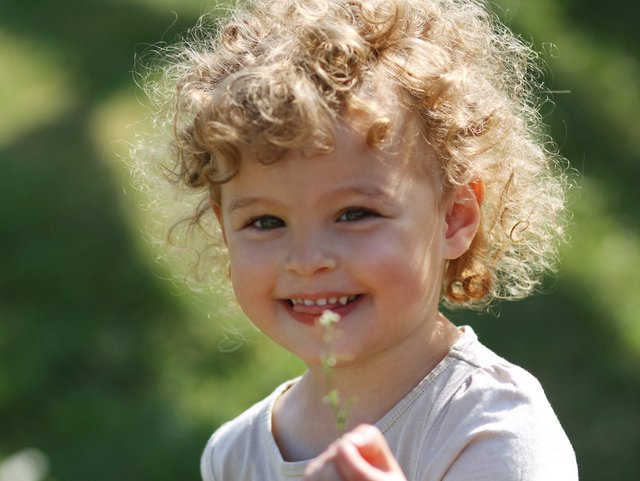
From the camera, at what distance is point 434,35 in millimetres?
2652

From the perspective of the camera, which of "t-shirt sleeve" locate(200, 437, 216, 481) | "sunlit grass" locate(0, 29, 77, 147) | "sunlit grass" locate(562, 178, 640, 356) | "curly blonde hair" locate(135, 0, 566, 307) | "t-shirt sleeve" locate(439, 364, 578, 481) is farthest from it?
"sunlit grass" locate(0, 29, 77, 147)

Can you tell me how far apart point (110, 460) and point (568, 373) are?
5.30ft

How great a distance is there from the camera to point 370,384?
246 cm

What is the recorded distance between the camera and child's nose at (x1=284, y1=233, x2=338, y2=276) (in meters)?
2.25

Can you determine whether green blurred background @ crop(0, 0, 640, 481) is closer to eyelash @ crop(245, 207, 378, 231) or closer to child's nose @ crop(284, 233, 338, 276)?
eyelash @ crop(245, 207, 378, 231)

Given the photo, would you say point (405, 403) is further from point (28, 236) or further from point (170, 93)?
point (28, 236)

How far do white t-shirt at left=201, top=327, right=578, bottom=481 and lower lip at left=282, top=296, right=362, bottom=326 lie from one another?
0.24 metres

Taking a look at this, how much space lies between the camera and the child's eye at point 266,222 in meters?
2.35

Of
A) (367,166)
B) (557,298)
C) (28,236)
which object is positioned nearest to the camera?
(367,166)

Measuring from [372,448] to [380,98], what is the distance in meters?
0.86

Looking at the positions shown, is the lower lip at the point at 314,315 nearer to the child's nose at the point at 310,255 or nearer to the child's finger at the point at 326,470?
the child's nose at the point at 310,255

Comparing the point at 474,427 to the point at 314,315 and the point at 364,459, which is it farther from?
the point at 364,459

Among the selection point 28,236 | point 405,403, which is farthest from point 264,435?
point 28,236

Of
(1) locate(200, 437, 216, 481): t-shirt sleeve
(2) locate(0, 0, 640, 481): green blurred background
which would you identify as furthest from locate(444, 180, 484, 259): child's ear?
(2) locate(0, 0, 640, 481): green blurred background
